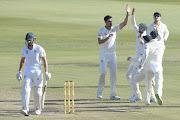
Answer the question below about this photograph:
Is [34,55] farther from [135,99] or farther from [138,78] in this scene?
[135,99]

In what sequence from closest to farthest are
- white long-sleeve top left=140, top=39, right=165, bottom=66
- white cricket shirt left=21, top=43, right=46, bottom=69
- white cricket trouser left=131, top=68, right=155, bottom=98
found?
white cricket shirt left=21, top=43, right=46, bottom=69 → white long-sleeve top left=140, top=39, right=165, bottom=66 → white cricket trouser left=131, top=68, right=155, bottom=98

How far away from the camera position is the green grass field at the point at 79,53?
606 inches

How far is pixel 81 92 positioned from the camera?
733 inches

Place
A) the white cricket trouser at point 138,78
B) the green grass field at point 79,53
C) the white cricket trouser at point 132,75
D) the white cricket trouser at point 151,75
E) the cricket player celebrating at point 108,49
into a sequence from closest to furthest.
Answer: the green grass field at point 79,53 < the white cricket trouser at point 151,75 < the white cricket trouser at point 138,78 < the white cricket trouser at point 132,75 < the cricket player celebrating at point 108,49

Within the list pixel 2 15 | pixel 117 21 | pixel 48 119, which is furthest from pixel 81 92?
pixel 2 15

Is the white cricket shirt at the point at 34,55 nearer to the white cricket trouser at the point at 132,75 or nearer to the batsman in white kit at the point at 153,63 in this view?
the batsman in white kit at the point at 153,63

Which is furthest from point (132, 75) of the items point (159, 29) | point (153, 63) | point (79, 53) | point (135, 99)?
point (79, 53)

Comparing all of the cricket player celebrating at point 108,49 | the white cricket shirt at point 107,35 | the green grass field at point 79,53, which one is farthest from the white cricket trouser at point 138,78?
the white cricket shirt at point 107,35

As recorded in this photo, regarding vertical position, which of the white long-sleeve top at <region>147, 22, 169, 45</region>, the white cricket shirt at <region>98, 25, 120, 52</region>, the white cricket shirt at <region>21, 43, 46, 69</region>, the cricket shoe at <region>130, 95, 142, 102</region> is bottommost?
the cricket shoe at <region>130, 95, 142, 102</region>

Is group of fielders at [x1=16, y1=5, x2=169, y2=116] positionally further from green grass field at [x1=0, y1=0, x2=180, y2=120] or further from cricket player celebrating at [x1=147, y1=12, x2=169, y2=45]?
green grass field at [x1=0, y1=0, x2=180, y2=120]

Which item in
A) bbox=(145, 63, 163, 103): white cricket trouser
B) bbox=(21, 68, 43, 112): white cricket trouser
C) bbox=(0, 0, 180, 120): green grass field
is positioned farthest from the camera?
bbox=(145, 63, 163, 103): white cricket trouser

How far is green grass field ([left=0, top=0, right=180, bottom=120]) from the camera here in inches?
606

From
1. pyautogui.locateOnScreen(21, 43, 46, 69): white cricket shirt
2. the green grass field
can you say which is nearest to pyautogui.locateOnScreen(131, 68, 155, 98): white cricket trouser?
the green grass field

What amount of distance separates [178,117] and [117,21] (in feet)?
134
